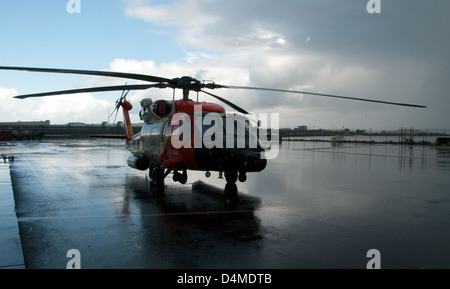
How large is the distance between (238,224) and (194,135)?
11.3 feet

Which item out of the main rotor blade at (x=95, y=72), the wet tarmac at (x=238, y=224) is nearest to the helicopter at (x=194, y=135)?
the main rotor blade at (x=95, y=72)

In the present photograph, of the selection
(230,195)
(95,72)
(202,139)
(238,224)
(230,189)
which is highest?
(95,72)

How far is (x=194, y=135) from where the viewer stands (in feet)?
31.6

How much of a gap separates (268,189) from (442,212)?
519cm

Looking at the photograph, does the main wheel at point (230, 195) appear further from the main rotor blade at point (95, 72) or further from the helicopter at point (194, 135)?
the main rotor blade at point (95, 72)

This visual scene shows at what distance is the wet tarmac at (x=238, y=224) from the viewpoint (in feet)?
16.8

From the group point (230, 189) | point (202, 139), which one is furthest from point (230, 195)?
point (202, 139)

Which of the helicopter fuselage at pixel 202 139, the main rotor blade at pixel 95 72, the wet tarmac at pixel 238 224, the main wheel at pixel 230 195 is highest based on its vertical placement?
the main rotor blade at pixel 95 72

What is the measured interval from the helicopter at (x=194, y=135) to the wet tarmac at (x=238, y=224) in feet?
3.32

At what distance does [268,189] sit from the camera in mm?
11555

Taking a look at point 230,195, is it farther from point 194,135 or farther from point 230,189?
point 194,135
